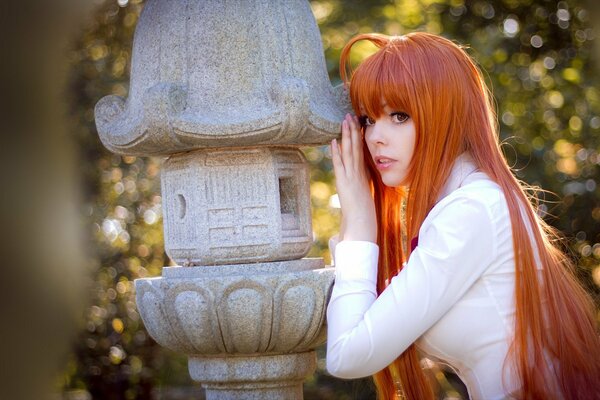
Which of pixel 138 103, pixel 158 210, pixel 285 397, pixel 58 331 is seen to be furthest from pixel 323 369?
pixel 138 103

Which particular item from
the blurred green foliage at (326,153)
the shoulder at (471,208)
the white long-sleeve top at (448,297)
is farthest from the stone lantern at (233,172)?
the blurred green foliage at (326,153)

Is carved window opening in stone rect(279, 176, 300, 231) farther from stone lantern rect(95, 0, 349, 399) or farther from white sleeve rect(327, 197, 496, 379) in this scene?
white sleeve rect(327, 197, 496, 379)

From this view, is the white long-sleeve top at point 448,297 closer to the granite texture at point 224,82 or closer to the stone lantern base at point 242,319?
the stone lantern base at point 242,319

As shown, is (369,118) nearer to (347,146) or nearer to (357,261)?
(347,146)

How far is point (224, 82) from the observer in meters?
2.12

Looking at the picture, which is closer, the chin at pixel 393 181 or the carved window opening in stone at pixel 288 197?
the chin at pixel 393 181

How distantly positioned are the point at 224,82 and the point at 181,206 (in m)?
0.37

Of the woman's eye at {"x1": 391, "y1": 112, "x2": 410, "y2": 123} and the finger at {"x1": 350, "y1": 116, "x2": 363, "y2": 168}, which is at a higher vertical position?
the woman's eye at {"x1": 391, "y1": 112, "x2": 410, "y2": 123}

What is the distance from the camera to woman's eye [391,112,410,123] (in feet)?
6.41

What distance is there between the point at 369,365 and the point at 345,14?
8.88 ft

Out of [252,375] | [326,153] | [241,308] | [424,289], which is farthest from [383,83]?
[326,153]

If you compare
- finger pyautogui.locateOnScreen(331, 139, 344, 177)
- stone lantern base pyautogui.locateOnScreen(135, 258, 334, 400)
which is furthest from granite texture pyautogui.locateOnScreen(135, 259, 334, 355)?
finger pyautogui.locateOnScreen(331, 139, 344, 177)

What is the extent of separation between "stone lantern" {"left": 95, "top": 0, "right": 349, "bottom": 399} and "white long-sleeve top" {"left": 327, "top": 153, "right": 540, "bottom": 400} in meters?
0.27

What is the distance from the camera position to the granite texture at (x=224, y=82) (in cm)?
204
